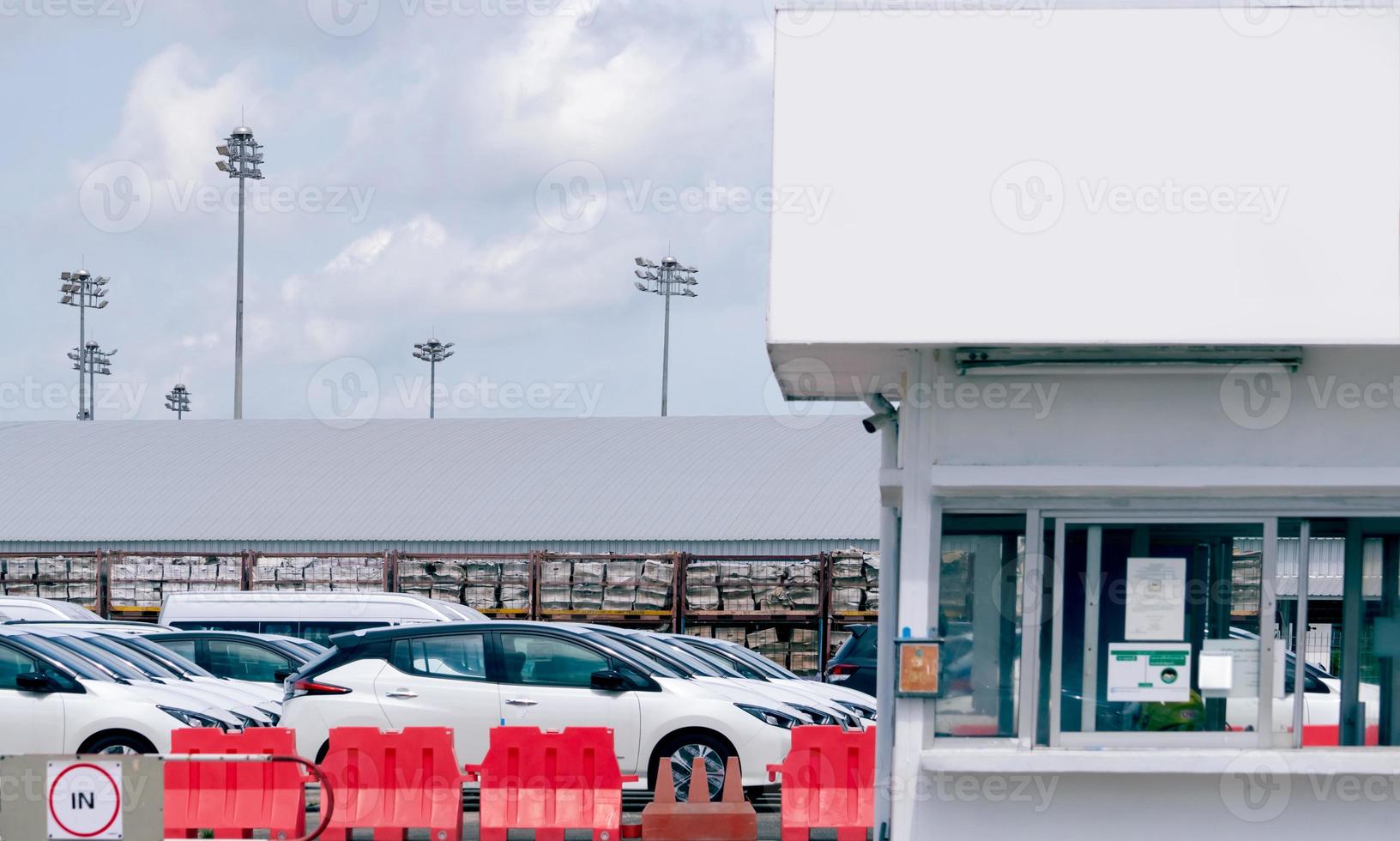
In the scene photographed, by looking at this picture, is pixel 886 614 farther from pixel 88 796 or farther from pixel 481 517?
pixel 481 517

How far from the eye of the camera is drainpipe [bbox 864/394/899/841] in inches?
342

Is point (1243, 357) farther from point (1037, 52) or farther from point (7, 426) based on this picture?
point (7, 426)

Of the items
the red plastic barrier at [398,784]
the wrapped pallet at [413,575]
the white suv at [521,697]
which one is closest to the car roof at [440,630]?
the white suv at [521,697]

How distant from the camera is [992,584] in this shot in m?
8.02

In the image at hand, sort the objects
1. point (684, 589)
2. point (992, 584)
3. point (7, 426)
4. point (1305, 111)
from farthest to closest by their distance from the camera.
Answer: point (7, 426) < point (684, 589) < point (992, 584) < point (1305, 111)

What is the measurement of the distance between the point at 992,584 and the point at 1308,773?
1802mm

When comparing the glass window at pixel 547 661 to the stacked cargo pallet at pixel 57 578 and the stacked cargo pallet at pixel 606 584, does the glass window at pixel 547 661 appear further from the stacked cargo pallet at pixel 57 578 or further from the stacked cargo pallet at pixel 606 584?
the stacked cargo pallet at pixel 57 578

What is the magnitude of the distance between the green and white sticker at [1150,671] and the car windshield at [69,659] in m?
8.83

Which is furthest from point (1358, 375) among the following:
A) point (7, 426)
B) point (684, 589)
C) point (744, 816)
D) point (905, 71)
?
point (7, 426)

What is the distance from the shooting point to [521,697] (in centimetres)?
1280

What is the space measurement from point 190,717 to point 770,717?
4.83 metres

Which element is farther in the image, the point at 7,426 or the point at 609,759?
the point at 7,426

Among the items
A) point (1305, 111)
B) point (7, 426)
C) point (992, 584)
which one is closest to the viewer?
point (1305, 111)

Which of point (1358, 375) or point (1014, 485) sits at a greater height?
point (1358, 375)
